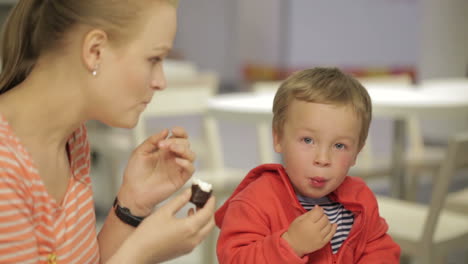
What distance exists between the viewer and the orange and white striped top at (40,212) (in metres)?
0.87

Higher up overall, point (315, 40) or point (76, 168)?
point (76, 168)

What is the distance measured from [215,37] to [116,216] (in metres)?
8.80

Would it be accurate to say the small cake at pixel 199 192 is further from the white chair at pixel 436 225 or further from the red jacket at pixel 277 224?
the white chair at pixel 436 225

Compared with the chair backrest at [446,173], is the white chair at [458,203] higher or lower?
lower

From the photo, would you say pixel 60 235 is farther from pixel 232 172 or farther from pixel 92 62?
pixel 232 172

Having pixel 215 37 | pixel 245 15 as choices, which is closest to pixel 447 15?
pixel 245 15

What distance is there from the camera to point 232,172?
2.77m

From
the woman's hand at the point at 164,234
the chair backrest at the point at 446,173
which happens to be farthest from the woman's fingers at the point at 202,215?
the chair backrest at the point at 446,173

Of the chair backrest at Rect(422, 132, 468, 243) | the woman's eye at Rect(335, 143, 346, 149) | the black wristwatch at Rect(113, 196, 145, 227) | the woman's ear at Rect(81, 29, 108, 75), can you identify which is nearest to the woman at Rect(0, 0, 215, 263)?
the woman's ear at Rect(81, 29, 108, 75)

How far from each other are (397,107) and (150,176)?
139cm

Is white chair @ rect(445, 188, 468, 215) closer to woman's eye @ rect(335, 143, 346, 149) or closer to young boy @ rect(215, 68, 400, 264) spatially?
young boy @ rect(215, 68, 400, 264)

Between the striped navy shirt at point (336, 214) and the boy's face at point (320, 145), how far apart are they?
0.09ft

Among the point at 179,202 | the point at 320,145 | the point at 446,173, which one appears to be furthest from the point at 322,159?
the point at 446,173

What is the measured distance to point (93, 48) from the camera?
0.94 meters
